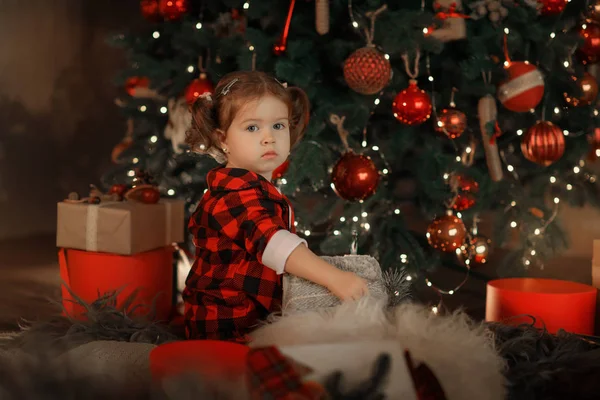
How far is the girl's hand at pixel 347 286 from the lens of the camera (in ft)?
3.83

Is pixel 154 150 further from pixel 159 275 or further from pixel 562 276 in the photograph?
pixel 562 276

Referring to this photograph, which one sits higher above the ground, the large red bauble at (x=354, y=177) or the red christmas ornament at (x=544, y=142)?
the red christmas ornament at (x=544, y=142)

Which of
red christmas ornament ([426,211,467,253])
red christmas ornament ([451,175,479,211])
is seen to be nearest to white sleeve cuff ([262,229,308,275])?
red christmas ornament ([426,211,467,253])

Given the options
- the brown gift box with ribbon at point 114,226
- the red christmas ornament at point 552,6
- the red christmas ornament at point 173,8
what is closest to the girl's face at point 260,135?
the brown gift box with ribbon at point 114,226

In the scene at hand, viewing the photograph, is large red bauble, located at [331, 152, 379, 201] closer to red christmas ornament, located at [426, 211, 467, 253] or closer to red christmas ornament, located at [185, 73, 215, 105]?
red christmas ornament, located at [426, 211, 467, 253]

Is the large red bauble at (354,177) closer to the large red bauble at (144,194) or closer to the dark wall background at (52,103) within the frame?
the large red bauble at (144,194)

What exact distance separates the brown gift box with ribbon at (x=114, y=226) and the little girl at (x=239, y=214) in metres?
0.57

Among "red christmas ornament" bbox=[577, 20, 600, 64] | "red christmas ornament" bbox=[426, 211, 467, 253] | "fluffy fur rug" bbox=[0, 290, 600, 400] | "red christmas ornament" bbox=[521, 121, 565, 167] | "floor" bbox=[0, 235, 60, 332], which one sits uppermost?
"red christmas ornament" bbox=[577, 20, 600, 64]

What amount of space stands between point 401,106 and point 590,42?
0.80 meters

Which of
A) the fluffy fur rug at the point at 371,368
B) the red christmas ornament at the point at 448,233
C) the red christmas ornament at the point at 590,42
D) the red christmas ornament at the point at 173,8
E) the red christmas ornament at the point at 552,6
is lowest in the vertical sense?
the fluffy fur rug at the point at 371,368

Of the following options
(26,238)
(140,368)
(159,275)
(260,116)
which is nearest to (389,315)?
(140,368)

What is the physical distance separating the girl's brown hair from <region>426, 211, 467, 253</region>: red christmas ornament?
0.87m

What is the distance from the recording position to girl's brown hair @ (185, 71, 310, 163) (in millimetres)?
1409

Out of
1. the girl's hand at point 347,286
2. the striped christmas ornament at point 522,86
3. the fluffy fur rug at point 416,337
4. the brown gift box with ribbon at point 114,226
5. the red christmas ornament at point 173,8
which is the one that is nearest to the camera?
the fluffy fur rug at point 416,337
